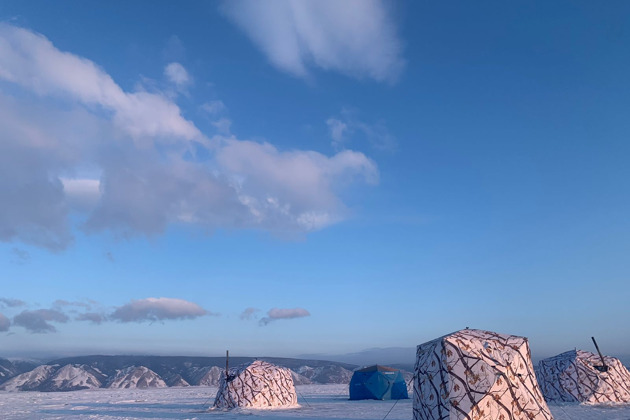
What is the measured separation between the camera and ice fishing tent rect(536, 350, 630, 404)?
76.0ft

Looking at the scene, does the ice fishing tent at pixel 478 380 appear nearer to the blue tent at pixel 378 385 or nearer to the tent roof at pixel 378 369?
the blue tent at pixel 378 385

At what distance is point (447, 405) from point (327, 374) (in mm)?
131566

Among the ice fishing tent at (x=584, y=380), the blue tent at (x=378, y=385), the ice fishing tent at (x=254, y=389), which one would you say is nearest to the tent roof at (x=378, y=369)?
the blue tent at (x=378, y=385)

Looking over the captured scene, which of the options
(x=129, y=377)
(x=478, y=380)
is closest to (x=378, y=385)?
(x=478, y=380)

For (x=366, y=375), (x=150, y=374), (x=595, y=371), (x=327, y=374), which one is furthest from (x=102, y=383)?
(x=595, y=371)

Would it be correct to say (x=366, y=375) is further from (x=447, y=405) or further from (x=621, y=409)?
Result: (x=447, y=405)

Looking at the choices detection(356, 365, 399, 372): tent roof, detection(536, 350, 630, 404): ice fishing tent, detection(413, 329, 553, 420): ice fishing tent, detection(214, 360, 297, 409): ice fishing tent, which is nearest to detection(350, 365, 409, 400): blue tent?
detection(356, 365, 399, 372): tent roof

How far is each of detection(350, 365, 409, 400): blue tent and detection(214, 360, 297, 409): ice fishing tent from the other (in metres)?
6.51

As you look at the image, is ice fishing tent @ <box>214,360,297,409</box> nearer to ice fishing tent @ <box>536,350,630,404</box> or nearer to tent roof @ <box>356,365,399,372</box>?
tent roof @ <box>356,365,399,372</box>

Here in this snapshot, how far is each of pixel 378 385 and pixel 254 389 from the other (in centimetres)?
1016

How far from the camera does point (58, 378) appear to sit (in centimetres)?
13075

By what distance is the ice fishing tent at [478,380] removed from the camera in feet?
39.4

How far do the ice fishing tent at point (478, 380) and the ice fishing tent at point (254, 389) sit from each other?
14.9 m

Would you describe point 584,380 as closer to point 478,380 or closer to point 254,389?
point 478,380
